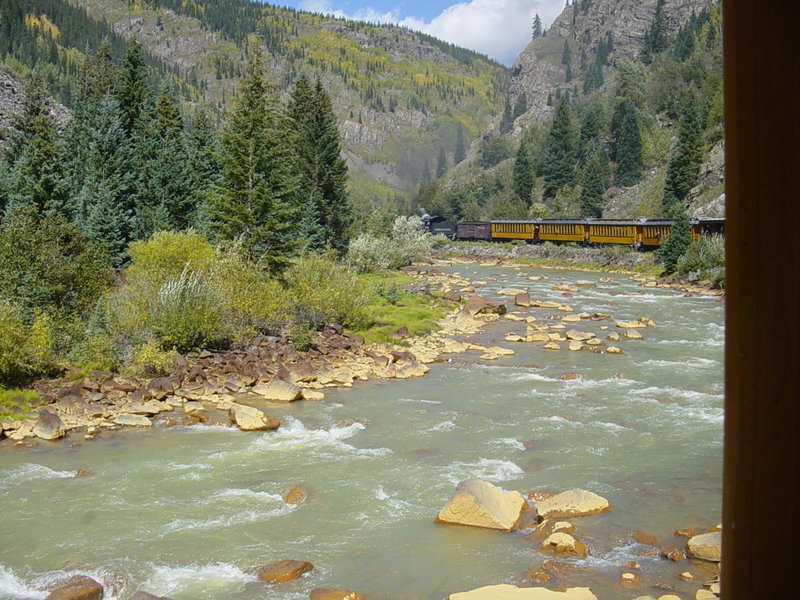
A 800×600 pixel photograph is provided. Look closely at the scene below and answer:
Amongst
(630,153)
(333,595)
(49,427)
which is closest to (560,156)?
(630,153)

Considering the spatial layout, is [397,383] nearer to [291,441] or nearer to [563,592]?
[291,441]

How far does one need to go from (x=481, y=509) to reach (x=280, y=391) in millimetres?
8338

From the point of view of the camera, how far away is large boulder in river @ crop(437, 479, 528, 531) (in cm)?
965

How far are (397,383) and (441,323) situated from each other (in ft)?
34.5

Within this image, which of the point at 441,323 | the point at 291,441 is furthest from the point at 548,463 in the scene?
the point at 441,323

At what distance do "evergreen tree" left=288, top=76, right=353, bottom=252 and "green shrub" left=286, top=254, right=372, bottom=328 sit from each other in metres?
13.8

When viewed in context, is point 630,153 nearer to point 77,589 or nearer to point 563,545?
point 563,545

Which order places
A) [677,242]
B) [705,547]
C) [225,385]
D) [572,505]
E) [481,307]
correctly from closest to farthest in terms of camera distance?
[705,547], [572,505], [225,385], [481,307], [677,242]

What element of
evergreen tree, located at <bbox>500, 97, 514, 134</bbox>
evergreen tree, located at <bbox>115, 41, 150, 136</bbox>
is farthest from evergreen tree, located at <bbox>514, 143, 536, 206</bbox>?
evergreen tree, located at <bbox>500, 97, 514, 134</bbox>

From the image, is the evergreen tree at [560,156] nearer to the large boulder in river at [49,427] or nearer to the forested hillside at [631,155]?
the forested hillside at [631,155]

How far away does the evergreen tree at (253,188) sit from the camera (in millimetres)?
28516

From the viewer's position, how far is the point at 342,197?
41.6 metres

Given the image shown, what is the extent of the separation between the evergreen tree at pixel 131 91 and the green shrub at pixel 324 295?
19.4 metres

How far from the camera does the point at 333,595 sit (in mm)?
7750
